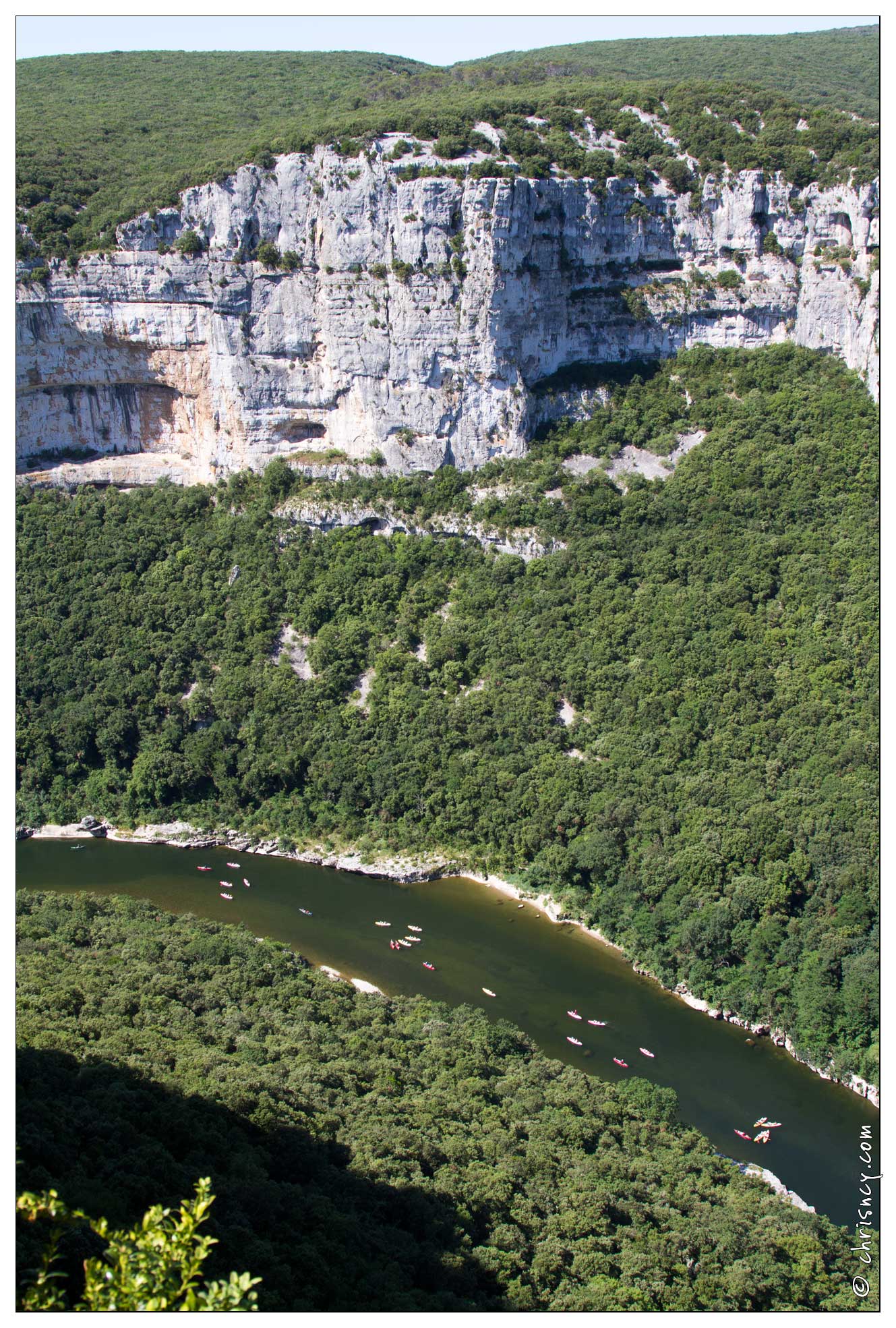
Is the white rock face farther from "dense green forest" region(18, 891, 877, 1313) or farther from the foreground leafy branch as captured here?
the foreground leafy branch

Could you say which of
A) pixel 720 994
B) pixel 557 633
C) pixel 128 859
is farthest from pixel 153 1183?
pixel 557 633

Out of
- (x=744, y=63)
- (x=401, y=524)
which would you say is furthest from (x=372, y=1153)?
(x=744, y=63)

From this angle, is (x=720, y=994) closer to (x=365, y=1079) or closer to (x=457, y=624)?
(x=365, y=1079)

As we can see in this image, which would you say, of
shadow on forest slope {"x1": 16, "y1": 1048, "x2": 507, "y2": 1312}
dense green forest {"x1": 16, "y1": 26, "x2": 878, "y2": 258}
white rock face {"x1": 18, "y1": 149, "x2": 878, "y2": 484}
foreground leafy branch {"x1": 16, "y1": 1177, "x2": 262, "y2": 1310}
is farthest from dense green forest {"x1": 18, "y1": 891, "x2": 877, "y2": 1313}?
dense green forest {"x1": 16, "y1": 26, "x2": 878, "y2": 258}

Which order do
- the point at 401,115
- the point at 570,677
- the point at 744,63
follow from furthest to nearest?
the point at 744,63, the point at 401,115, the point at 570,677

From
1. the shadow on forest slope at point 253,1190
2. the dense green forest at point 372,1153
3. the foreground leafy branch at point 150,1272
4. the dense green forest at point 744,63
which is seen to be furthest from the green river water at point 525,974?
the dense green forest at point 744,63

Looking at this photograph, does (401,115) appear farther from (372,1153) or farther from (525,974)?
(372,1153)

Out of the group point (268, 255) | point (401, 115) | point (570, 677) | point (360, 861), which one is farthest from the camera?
point (268, 255)
